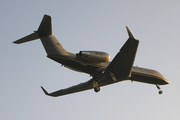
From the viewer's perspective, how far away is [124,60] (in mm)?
18125

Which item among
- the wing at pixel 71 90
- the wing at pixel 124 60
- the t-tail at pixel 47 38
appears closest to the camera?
the wing at pixel 124 60

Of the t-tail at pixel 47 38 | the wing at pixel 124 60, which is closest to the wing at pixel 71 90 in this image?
the wing at pixel 124 60

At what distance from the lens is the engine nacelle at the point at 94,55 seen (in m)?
17.4

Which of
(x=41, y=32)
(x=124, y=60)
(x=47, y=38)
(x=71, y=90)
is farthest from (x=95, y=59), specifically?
(x=71, y=90)

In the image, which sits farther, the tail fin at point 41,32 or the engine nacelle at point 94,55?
the tail fin at point 41,32

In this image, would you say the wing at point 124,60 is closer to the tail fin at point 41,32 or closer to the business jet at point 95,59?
the business jet at point 95,59

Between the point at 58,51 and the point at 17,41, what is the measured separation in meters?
3.77

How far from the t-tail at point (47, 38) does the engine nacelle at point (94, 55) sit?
2.10 m

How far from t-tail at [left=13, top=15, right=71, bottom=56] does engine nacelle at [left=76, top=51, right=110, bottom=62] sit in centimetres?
210

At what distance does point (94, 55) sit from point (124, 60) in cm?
252

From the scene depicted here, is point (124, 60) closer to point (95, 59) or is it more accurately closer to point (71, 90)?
point (95, 59)

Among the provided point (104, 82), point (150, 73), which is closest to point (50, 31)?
point (104, 82)

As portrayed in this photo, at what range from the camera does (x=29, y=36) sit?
20297 millimetres

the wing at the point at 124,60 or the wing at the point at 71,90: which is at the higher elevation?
the wing at the point at 124,60
